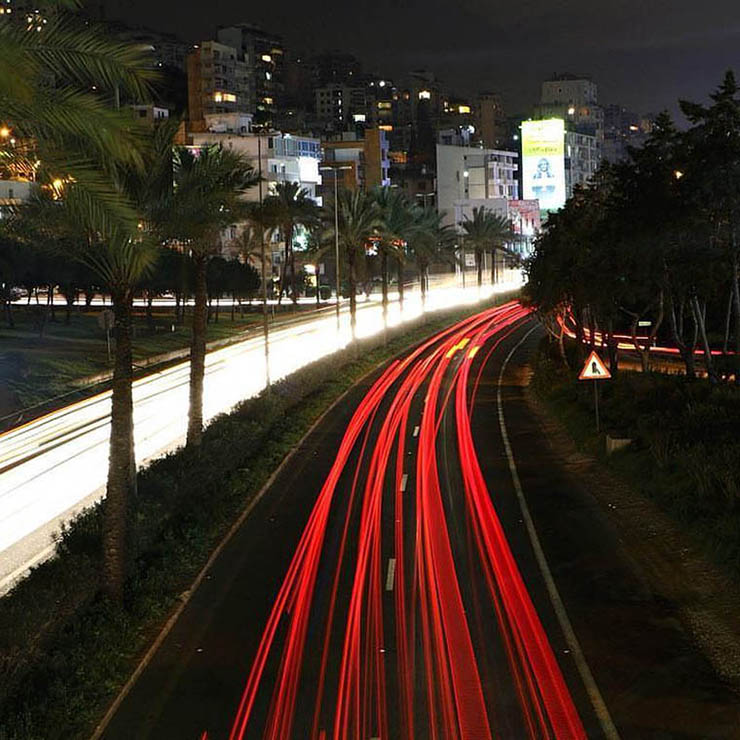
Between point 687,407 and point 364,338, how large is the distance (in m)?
35.8

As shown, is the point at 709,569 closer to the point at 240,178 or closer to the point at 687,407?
the point at 687,407

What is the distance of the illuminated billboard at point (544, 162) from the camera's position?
161375 mm

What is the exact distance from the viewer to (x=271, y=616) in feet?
49.9

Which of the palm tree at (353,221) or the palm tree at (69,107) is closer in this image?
the palm tree at (69,107)

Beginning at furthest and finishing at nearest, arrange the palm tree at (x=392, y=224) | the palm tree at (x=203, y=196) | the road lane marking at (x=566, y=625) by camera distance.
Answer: the palm tree at (x=392, y=224) < the palm tree at (x=203, y=196) < the road lane marking at (x=566, y=625)

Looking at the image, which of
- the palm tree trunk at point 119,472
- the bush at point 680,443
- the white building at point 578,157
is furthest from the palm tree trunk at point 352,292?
the white building at point 578,157

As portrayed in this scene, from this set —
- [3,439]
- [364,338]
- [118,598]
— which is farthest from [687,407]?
[364,338]

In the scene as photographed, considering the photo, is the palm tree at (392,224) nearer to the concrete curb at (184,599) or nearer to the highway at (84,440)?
the highway at (84,440)

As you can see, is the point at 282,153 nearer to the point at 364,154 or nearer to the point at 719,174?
the point at 364,154

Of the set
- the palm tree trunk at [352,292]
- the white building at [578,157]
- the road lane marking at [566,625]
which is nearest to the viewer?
the road lane marking at [566,625]

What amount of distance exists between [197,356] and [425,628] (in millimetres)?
14099

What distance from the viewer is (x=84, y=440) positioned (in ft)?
107

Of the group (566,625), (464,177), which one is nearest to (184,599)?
(566,625)

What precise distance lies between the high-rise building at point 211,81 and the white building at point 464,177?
102 ft
